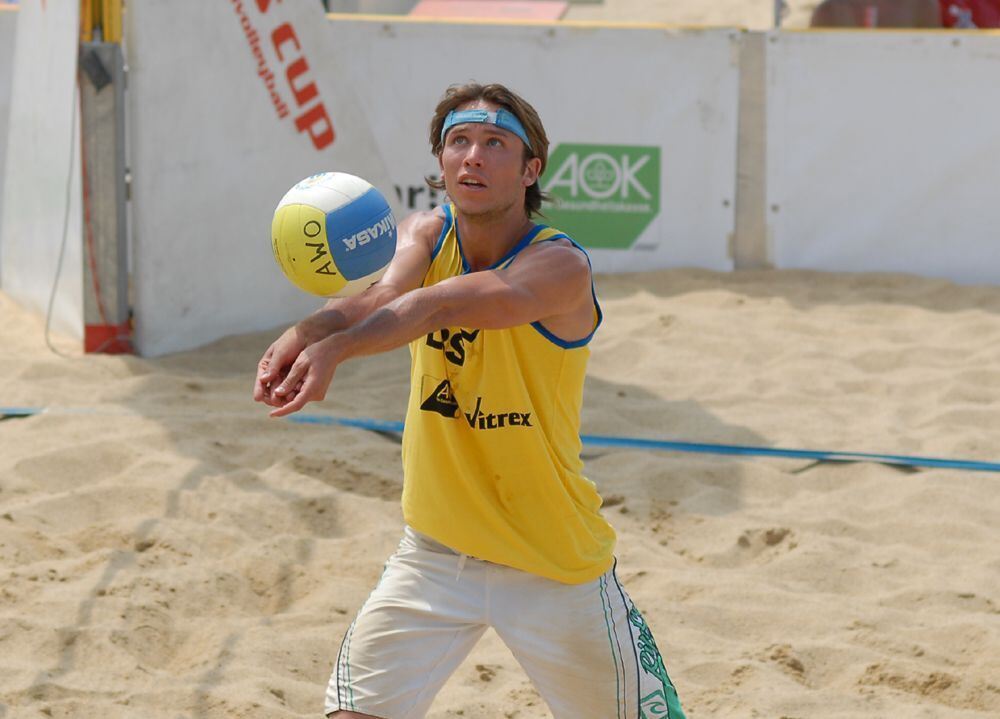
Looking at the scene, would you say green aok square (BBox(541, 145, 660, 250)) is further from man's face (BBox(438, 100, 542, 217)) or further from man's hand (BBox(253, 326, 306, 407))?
man's hand (BBox(253, 326, 306, 407))

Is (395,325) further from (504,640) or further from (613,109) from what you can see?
(613,109)

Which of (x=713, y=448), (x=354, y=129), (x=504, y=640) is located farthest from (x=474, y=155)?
(x=354, y=129)

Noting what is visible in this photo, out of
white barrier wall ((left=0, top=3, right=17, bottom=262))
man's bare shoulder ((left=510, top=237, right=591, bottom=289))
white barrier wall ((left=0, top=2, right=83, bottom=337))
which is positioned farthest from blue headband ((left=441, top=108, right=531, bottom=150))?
white barrier wall ((left=0, top=3, right=17, bottom=262))

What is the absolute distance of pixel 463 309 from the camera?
300 cm

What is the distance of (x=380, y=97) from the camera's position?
28.0 ft

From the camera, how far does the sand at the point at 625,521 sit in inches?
166

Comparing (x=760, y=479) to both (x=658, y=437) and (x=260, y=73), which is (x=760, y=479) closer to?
(x=658, y=437)

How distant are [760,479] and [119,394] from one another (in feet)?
9.15

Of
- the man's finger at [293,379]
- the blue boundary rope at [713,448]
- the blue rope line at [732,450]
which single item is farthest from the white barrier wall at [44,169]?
the man's finger at [293,379]

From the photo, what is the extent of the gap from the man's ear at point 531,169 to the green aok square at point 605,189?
4.94 metres

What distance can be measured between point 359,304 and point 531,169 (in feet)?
1.78

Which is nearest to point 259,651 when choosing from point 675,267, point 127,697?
point 127,697

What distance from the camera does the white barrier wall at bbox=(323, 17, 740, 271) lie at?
832 cm

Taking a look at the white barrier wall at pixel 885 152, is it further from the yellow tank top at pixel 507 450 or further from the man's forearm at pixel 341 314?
the man's forearm at pixel 341 314
